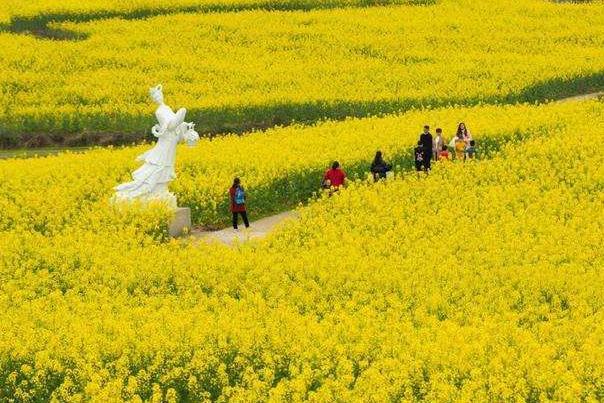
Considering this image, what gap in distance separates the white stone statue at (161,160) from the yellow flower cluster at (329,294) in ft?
2.66

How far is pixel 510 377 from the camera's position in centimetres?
1343

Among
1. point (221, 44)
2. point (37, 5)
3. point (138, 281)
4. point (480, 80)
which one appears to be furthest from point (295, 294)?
point (37, 5)

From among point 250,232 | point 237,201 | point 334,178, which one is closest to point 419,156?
point 334,178

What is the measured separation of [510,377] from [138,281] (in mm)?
7492

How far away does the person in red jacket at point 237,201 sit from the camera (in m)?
23.8

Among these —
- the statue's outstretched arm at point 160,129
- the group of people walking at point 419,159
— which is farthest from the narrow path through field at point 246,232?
the statue's outstretched arm at point 160,129

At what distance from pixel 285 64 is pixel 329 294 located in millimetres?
28606

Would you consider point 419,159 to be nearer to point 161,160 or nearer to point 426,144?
point 426,144

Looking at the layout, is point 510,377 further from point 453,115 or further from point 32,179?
point 453,115

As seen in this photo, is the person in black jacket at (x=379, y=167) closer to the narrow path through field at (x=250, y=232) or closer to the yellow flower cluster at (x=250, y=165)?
the yellow flower cluster at (x=250, y=165)

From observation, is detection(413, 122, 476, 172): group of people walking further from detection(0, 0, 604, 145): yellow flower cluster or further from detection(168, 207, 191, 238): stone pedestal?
detection(0, 0, 604, 145): yellow flower cluster

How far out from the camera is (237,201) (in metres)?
23.9

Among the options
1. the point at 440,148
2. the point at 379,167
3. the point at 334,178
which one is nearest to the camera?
the point at 334,178

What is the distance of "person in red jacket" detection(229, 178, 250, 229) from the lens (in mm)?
23781
